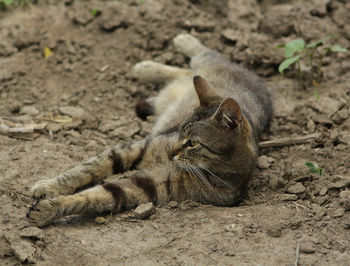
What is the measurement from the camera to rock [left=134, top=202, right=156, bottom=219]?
3.58 m

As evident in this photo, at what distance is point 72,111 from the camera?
16.4 feet

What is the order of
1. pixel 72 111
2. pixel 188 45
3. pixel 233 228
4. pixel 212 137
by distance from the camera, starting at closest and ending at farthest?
pixel 233 228 < pixel 212 137 < pixel 72 111 < pixel 188 45

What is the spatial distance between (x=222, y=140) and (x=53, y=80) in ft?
8.64

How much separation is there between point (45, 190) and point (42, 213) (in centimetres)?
34

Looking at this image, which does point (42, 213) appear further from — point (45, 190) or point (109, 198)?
point (109, 198)

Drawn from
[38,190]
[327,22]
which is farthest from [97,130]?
[327,22]

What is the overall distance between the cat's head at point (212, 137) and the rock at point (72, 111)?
5.06ft

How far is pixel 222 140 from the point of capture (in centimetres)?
367

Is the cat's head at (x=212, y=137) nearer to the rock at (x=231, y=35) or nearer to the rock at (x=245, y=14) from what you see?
the rock at (x=231, y=35)

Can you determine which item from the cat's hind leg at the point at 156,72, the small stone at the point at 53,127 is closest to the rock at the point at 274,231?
the small stone at the point at 53,127

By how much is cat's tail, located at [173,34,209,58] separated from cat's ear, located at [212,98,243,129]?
7.19ft

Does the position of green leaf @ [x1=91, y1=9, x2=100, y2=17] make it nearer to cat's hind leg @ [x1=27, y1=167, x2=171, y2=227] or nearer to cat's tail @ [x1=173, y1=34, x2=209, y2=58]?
cat's tail @ [x1=173, y1=34, x2=209, y2=58]

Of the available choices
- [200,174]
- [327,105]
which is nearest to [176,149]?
[200,174]

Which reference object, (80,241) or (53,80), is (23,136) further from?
(80,241)
